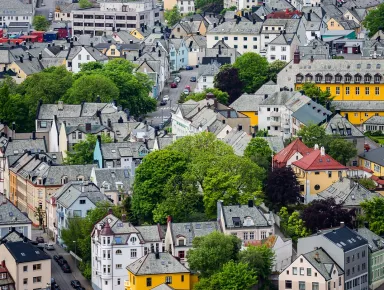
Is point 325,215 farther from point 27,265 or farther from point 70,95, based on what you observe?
point 70,95

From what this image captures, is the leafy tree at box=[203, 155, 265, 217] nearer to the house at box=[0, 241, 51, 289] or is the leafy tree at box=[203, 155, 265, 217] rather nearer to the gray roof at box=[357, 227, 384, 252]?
the gray roof at box=[357, 227, 384, 252]

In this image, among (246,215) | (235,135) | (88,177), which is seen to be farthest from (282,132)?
(246,215)

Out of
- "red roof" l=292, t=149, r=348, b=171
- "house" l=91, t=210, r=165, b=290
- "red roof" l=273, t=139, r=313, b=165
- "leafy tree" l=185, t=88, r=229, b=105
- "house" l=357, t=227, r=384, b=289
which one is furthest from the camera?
"leafy tree" l=185, t=88, r=229, b=105

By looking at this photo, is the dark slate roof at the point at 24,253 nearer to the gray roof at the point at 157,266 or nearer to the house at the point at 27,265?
the house at the point at 27,265

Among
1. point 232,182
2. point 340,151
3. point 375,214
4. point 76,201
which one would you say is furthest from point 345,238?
point 76,201

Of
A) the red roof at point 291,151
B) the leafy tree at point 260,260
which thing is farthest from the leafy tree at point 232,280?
the red roof at point 291,151

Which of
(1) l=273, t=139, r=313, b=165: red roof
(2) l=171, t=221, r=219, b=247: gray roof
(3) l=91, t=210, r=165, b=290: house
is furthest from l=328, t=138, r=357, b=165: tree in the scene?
(3) l=91, t=210, r=165, b=290: house
